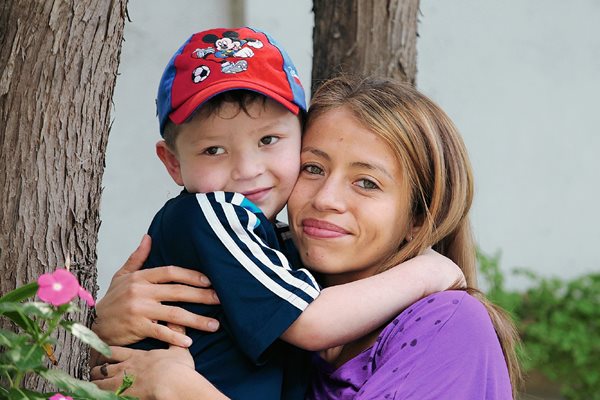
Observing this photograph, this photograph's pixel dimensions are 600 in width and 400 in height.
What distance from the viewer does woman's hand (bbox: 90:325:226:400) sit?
2176 millimetres

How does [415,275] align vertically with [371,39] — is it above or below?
below

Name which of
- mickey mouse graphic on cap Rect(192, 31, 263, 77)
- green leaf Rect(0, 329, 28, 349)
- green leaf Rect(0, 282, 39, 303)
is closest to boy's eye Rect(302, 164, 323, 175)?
mickey mouse graphic on cap Rect(192, 31, 263, 77)

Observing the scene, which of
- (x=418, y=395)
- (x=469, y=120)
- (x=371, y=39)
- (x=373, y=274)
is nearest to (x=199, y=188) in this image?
(x=373, y=274)

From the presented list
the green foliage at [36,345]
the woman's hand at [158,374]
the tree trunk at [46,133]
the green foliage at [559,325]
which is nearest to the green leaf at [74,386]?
the green foliage at [36,345]

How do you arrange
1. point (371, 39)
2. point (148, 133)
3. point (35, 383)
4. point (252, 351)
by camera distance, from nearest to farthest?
point (35, 383), point (252, 351), point (371, 39), point (148, 133)

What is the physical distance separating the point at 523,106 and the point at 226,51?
4346mm

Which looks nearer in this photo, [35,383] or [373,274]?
[35,383]

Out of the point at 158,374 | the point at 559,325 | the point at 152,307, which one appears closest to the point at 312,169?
the point at 152,307

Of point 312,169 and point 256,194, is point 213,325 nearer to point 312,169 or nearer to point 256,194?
point 256,194

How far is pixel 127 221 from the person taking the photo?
5.54 meters

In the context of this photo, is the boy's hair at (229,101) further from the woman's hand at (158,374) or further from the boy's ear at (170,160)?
the woman's hand at (158,374)

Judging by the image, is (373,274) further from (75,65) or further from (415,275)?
(75,65)

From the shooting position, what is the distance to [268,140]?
2.42 metres

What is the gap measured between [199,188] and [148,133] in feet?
10.5
